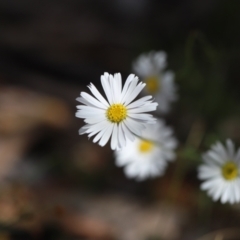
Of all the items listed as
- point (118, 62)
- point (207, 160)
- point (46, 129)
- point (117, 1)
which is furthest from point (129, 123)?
point (117, 1)

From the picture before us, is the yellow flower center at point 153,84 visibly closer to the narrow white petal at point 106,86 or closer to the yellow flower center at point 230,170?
the yellow flower center at point 230,170

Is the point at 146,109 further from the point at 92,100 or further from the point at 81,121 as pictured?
the point at 81,121

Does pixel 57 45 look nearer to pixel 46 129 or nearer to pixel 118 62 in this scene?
pixel 118 62

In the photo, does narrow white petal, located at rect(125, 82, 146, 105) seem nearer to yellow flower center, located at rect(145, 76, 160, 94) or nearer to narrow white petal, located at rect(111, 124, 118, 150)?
narrow white petal, located at rect(111, 124, 118, 150)

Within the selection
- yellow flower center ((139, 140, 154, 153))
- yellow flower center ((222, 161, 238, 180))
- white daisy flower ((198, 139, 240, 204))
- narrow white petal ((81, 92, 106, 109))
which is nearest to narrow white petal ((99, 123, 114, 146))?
narrow white petal ((81, 92, 106, 109))

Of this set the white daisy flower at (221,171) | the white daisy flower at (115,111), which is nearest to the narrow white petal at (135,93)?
the white daisy flower at (115,111)

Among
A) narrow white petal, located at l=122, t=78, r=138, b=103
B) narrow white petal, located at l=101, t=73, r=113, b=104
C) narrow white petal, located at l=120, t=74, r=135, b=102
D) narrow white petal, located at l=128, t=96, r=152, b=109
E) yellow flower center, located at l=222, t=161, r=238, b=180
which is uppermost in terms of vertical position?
narrow white petal, located at l=101, t=73, r=113, b=104
